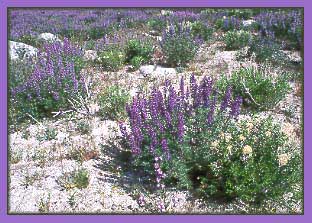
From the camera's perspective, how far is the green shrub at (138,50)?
29.5ft

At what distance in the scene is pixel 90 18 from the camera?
12195 millimetres

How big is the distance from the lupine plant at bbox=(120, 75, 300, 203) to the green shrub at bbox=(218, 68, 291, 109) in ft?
5.28

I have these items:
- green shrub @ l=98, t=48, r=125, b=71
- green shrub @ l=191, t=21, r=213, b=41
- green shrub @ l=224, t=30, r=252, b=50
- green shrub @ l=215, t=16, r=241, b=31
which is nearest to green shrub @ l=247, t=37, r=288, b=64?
green shrub @ l=224, t=30, r=252, b=50

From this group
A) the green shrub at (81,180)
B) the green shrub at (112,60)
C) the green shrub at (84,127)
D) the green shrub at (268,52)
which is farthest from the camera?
the green shrub at (112,60)

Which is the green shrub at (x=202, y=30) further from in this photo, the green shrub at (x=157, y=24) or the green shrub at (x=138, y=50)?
the green shrub at (x=138, y=50)

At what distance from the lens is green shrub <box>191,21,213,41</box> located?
10.6m

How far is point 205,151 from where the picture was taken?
4.83 meters

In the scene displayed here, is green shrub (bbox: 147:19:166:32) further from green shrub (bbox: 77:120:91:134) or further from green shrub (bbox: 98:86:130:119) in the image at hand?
green shrub (bbox: 77:120:91:134)

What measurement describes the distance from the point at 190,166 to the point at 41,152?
6.92 ft

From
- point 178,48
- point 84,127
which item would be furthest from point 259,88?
point 84,127

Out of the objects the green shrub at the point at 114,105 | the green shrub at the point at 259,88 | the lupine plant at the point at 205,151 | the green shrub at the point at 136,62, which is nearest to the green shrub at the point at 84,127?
the green shrub at the point at 114,105

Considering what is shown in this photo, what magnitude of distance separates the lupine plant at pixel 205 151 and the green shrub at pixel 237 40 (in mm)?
4792

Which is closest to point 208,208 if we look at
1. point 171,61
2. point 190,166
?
point 190,166

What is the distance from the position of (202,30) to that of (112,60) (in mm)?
2952
